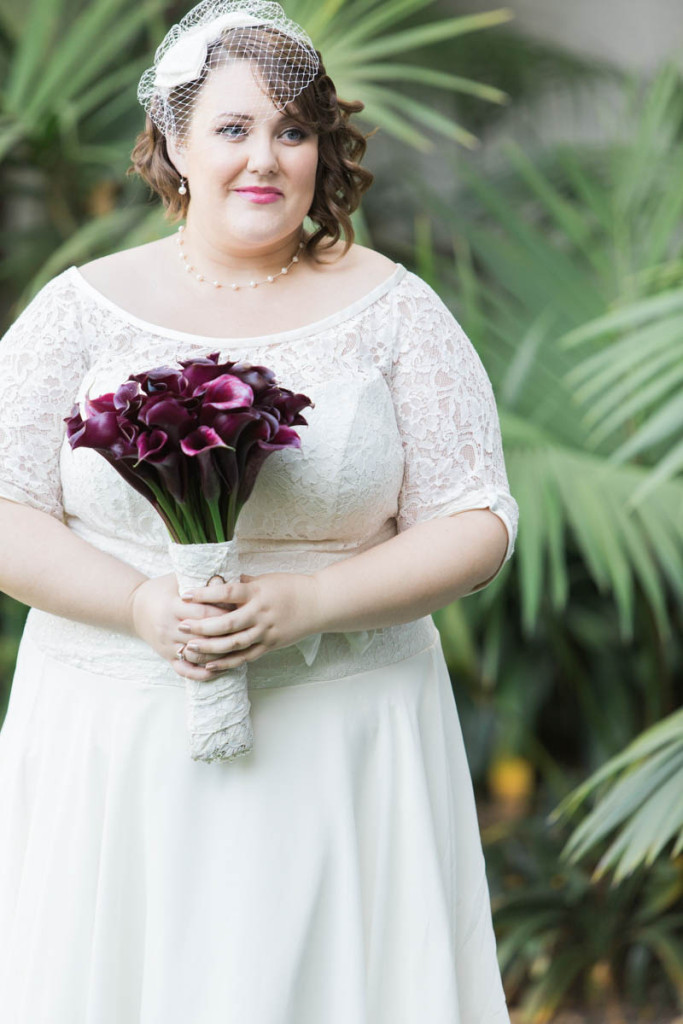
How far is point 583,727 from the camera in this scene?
182 inches

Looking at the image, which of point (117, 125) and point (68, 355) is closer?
point (68, 355)

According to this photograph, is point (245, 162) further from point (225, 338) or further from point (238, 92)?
point (225, 338)

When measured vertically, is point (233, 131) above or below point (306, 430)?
above

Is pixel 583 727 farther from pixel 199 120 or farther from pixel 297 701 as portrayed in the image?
pixel 199 120

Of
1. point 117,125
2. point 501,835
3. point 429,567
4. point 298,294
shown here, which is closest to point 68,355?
point 298,294

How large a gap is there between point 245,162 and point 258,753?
889mm

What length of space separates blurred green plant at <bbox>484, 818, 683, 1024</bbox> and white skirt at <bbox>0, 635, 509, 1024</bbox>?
165 cm

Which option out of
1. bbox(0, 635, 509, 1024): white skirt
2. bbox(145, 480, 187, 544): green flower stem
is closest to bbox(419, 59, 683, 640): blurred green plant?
bbox(0, 635, 509, 1024): white skirt

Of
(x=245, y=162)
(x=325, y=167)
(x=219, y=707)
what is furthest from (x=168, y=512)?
(x=325, y=167)

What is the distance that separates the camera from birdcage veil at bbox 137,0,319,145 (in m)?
1.91

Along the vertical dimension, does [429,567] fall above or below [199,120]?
below

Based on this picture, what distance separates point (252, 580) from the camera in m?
1.82

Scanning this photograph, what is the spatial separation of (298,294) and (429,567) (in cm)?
48

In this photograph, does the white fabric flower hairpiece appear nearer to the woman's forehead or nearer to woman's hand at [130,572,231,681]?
the woman's forehead
